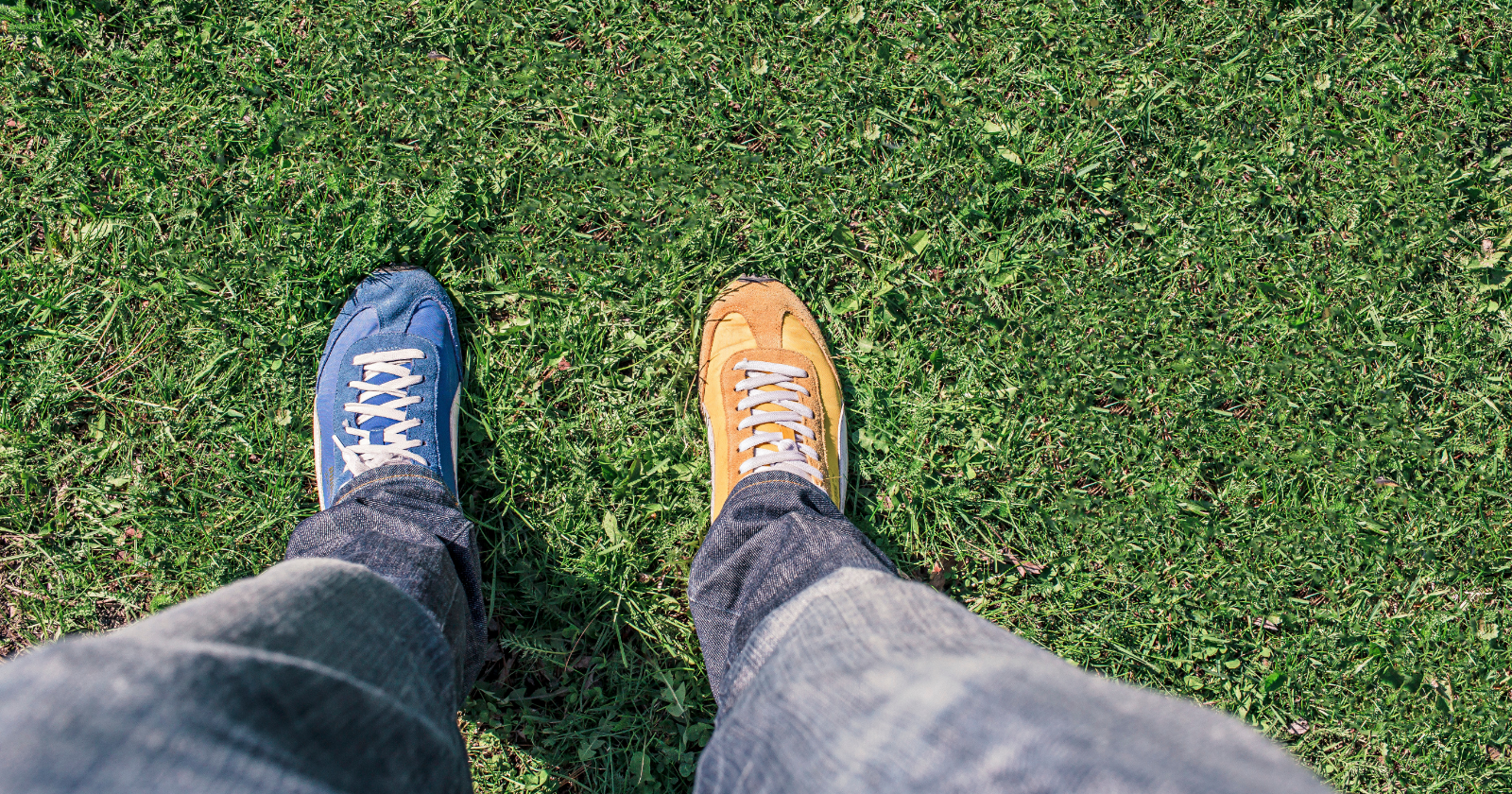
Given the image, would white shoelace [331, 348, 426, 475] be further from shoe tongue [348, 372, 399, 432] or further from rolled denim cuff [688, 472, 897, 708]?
rolled denim cuff [688, 472, 897, 708]

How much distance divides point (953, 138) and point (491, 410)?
1.83 meters

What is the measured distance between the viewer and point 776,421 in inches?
98.0

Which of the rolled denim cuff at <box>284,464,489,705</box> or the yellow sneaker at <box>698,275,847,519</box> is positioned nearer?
the rolled denim cuff at <box>284,464,489,705</box>

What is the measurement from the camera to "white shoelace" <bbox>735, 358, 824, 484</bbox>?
2.44 meters

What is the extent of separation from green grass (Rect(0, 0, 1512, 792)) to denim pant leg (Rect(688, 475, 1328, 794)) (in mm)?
958

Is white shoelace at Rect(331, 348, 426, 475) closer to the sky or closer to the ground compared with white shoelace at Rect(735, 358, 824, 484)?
closer to the sky

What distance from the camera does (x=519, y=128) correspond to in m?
2.51

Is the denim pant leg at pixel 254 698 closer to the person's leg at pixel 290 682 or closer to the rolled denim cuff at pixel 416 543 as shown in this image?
the person's leg at pixel 290 682

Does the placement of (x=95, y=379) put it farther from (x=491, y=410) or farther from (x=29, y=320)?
(x=491, y=410)

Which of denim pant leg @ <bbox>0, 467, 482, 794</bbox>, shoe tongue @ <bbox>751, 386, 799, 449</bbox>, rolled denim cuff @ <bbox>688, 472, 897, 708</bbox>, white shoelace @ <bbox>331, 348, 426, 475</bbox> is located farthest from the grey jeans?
shoe tongue @ <bbox>751, 386, 799, 449</bbox>

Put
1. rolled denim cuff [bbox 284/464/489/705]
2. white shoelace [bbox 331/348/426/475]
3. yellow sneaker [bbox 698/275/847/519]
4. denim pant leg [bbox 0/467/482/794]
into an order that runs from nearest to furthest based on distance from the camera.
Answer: denim pant leg [bbox 0/467/482/794] → rolled denim cuff [bbox 284/464/489/705] → white shoelace [bbox 331/348/426/475] → yellow sneaker [bbox 698/275/847/519]

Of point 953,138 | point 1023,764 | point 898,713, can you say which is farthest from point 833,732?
point 953,138

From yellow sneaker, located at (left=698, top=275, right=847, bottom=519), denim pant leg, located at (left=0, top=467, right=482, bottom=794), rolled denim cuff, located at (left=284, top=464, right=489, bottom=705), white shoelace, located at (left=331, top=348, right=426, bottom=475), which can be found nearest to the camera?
denim pant leg, located at (left=0, top=467, right=482, bottom=794)

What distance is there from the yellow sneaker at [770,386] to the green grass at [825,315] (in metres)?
0.08
